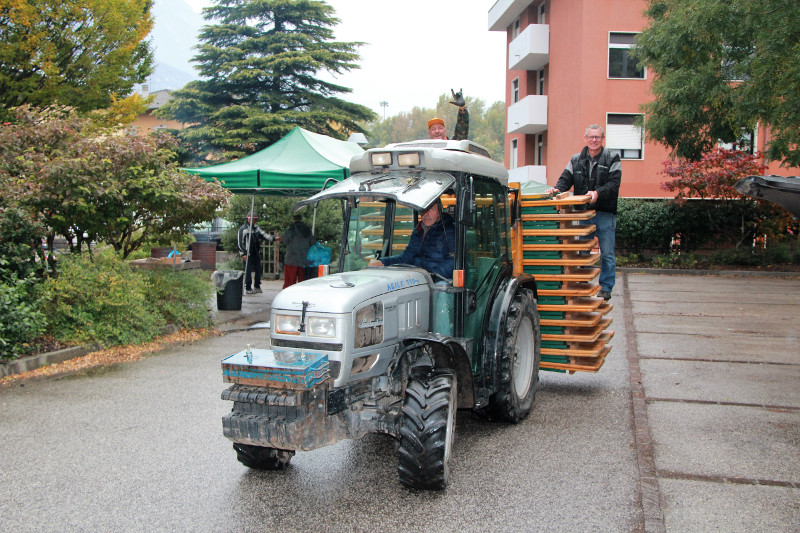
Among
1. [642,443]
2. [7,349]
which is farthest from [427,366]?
[7,349]

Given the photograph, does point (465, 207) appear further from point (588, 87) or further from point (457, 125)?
point (588, 87)

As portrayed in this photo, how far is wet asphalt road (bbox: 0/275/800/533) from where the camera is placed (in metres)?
4.15

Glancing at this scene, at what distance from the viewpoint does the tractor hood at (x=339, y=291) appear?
4.36 meters

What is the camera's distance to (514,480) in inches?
186

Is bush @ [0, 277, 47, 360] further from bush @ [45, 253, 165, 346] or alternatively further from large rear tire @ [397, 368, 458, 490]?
large rear tire @ [397, 368, 458, 490]

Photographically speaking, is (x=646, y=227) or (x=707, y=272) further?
(x=646, y=227)

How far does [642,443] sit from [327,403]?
2767mm

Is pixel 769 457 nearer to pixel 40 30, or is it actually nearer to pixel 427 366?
pixel 427 366

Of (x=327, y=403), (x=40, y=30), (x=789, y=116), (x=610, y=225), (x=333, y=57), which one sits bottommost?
(x=327, y=403)

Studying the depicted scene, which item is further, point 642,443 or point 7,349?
point 7,349

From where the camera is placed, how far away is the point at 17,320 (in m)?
7.82

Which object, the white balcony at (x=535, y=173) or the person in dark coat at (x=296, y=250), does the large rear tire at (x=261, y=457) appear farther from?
the white balcony at (x=535, y=173)

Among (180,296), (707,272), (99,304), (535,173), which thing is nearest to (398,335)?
(99,304)

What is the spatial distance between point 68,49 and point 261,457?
1266 cm
